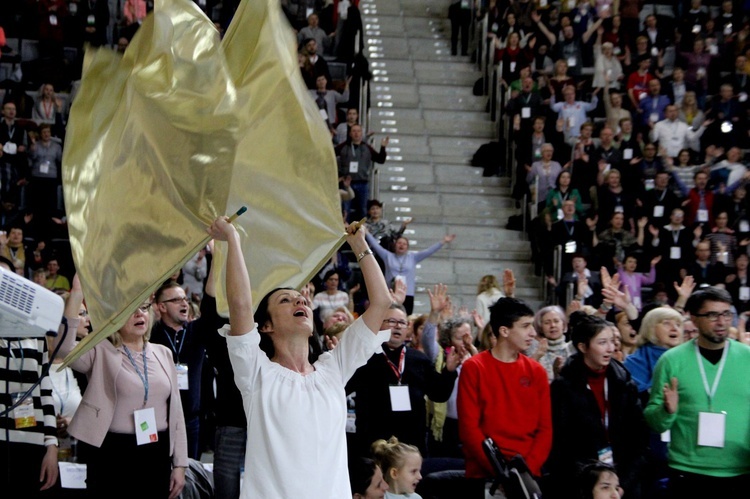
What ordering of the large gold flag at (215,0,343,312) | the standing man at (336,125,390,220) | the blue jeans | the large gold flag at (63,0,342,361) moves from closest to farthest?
the large gold flag at (63,0,342,361) < the large gold flag at (215,0,343,312) < the blue jeans < the standing man at (336,125,390,220)

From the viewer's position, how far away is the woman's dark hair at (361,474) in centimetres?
494

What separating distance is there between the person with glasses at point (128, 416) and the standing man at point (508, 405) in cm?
137

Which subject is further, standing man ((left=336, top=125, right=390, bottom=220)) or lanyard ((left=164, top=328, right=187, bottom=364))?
standing man ((left=336, top=125, right=390, bottom=220))

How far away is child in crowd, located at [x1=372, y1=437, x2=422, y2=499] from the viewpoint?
16.9ft

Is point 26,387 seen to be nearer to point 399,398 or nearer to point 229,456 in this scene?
point 229,456

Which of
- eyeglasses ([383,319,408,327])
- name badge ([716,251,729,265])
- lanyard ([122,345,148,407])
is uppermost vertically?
lanyard ([122,345,148,407])

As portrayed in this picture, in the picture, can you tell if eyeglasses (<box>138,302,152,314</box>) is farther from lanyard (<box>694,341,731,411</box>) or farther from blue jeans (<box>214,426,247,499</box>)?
lanyard (<box>694,341,731,411</box>)

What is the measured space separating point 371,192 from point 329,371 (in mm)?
9028

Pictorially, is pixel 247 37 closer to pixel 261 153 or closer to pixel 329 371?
pixel 261 153

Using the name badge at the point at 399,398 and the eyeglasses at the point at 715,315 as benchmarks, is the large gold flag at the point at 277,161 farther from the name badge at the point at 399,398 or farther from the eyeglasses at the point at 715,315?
the eyeglasses at the point at 715,315

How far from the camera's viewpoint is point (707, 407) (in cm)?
530

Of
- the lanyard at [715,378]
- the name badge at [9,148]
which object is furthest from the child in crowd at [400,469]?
the name badge at [9,148]

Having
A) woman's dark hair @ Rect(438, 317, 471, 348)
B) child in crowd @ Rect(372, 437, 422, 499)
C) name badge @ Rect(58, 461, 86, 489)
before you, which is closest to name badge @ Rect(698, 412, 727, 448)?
child in crowd @ Rect(372, 437, 422, 499)

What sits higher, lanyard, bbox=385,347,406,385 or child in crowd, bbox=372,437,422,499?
lanyard, bbox=385,347,406,385
